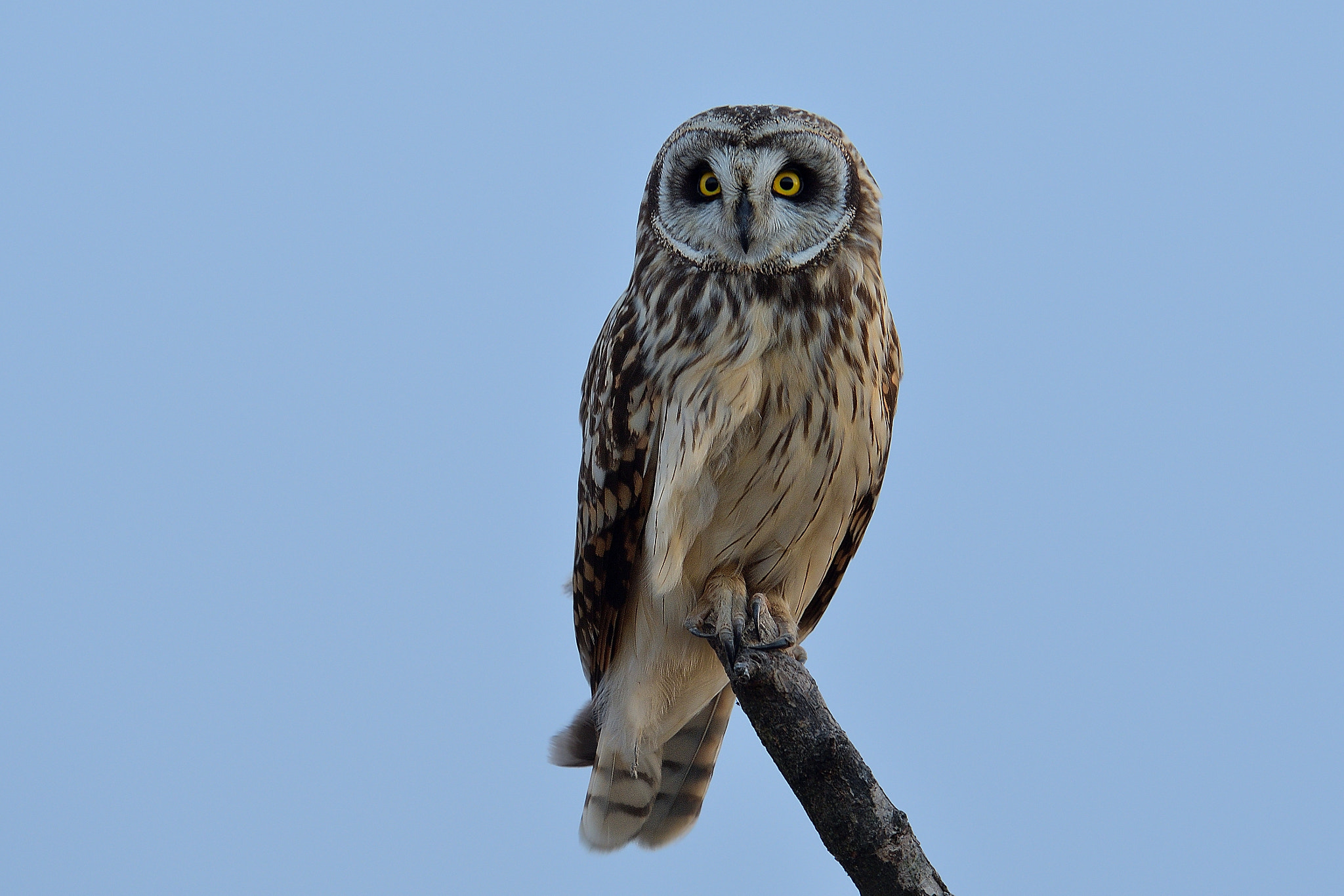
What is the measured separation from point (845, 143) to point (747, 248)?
308 mm

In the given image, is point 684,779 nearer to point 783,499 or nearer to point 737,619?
point 737,619

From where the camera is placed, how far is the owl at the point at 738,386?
1.99 meters

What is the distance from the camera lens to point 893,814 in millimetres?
1816

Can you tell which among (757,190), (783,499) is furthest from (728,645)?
(757,190)

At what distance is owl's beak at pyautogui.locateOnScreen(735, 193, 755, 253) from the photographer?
1.97 metres

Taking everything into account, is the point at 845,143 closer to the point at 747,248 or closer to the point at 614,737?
the point at 747,248

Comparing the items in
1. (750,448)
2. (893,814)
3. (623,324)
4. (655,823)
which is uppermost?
(623,324)

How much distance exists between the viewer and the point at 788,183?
6.67 feet

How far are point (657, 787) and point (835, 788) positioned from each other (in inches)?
32.5

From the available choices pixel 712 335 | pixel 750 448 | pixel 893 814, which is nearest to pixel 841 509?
pixel 750 448

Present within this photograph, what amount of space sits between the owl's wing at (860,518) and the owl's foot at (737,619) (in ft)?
0.78

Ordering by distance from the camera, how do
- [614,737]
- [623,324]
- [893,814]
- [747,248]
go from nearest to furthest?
1. [893,814]
2. [747,248]
3. [623,324]
4. [614,737]

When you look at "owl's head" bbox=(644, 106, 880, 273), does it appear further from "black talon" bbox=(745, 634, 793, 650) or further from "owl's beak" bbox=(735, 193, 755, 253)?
"black talon" bbox=(745, 634, 793, 650)

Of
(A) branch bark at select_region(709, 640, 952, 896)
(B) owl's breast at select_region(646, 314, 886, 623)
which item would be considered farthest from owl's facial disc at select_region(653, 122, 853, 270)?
(A) branch bark at select_region(709, 640, 952, 896)
